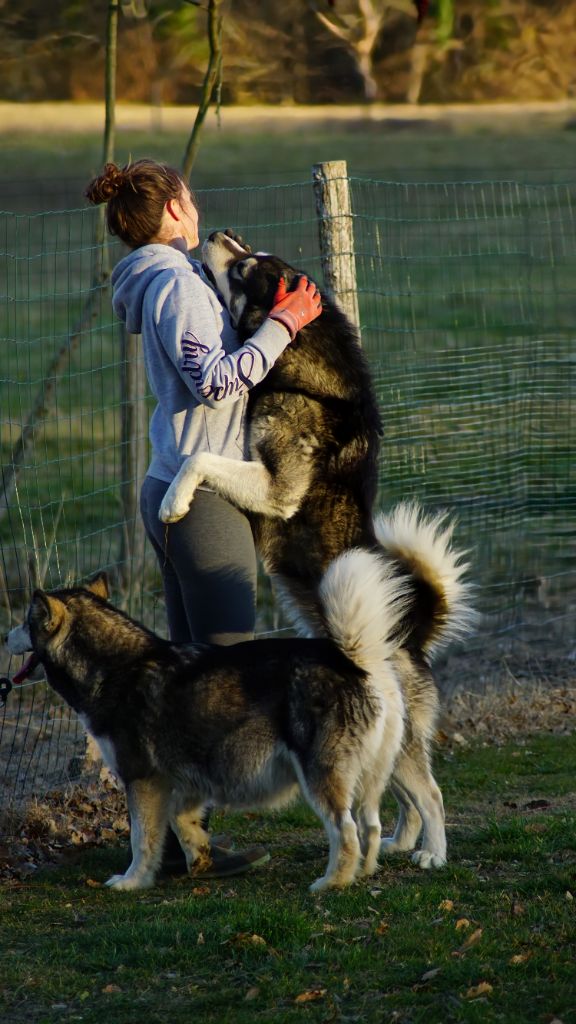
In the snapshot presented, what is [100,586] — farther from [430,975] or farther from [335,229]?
[335,229]

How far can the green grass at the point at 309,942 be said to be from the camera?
10.3 feet

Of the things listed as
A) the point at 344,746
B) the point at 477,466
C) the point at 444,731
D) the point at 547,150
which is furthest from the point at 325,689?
the point at 547,150

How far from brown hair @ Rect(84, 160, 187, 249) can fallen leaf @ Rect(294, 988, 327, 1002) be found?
7.99 ft

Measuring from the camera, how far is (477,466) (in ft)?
24.3

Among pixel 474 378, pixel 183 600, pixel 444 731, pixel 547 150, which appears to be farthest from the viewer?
pixel 547 150

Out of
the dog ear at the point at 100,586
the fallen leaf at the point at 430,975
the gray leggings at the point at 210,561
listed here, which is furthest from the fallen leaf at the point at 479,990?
the dog ear at the point at 100,586

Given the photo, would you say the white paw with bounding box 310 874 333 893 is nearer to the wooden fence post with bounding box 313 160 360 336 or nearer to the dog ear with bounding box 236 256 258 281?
the dog ear with bounding box 236 256 258 281

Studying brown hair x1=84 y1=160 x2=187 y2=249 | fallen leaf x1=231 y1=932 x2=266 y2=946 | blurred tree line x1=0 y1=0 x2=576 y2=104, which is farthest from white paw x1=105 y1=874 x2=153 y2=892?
blurred tree line x1=0 y1=0 x2=576 y2=104

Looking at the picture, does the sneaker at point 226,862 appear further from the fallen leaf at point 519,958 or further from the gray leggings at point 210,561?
the fallen leaf at point 519,958

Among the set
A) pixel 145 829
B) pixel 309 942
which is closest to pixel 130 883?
pixel 145 829

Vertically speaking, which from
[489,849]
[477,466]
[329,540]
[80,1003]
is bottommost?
[80,1003]

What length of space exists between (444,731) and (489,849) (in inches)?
76.6

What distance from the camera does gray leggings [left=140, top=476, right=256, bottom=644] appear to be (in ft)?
13.6

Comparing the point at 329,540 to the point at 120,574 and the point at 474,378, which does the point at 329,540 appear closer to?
the point at 120,574
